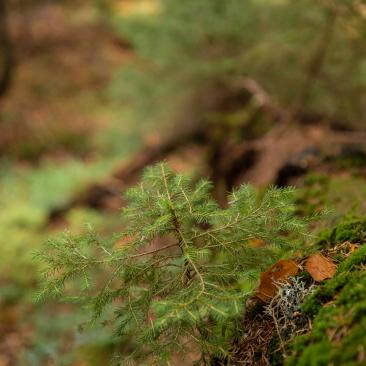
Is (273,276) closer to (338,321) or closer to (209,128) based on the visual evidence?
(338,321)

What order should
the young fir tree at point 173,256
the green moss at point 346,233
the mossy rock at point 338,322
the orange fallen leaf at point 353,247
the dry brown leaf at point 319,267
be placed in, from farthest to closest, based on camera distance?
the green moss at point 346,233 < the orange fallen leaf at point 353,247 < the dry brown leaf at point 319,267 < the young fir tree at point 173,256 < the mossy rock at point 338,322

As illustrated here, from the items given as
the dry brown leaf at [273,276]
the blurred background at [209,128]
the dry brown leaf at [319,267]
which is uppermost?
the dry brown leaf at [319,267]

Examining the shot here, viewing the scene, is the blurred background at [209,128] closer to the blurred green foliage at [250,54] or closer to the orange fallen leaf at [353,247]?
the blurred green foliage at [250,54]

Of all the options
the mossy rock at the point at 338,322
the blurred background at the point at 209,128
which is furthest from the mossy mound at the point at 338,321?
the blurred background at the point at 209,128

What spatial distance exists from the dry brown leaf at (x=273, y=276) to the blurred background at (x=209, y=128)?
0.90m

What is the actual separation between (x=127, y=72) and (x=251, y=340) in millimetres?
6388

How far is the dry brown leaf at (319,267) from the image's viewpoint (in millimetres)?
2156

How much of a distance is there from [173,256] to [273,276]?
0.45 m

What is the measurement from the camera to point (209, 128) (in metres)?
7.63

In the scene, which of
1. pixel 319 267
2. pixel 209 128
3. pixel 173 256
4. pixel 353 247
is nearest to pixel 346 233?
pixel 353 247

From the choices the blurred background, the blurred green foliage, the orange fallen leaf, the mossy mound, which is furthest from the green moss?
the blurred green foliage

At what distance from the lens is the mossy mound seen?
166 cm

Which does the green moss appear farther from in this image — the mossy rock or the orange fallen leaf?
the mossy rock

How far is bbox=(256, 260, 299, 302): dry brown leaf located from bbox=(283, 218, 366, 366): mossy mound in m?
0.16
